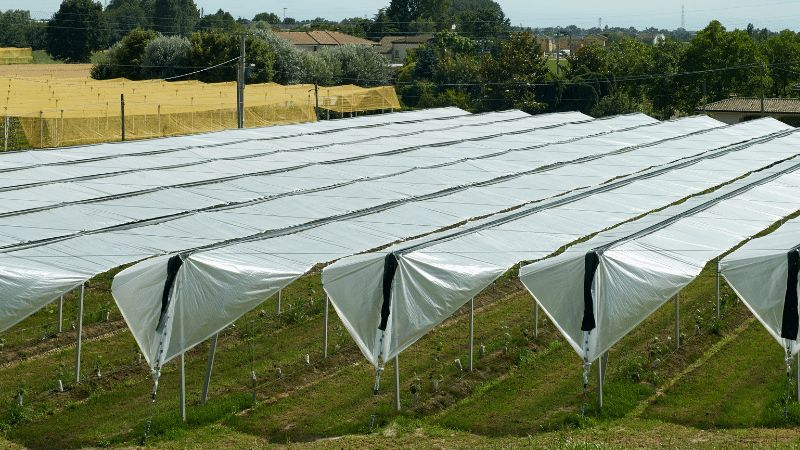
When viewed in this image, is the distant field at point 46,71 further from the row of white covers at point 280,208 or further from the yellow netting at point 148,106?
the row of white covers at point 280,208

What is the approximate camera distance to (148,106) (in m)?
43.1

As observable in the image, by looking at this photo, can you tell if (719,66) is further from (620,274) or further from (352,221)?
(620,274)

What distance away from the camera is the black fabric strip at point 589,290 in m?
14.6

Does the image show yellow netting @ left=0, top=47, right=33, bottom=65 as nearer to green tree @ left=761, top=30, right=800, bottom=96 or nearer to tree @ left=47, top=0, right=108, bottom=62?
tree @ left=47, top=0, right=108, bottom=62

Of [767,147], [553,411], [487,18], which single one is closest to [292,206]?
[553,411]

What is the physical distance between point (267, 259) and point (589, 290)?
4.47m

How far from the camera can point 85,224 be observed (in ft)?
63.1

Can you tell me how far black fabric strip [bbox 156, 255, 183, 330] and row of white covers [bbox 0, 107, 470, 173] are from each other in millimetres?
11925

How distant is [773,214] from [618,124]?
18.2m

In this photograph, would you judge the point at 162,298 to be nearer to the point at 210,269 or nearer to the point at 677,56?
the point at 210,269

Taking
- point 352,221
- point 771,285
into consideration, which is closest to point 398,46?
point 352,221

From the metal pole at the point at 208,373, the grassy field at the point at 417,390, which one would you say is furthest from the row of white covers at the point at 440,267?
the metal pole at the point at 208,373

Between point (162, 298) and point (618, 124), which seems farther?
point (618, 124)

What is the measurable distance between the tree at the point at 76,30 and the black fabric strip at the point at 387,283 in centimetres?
8586
